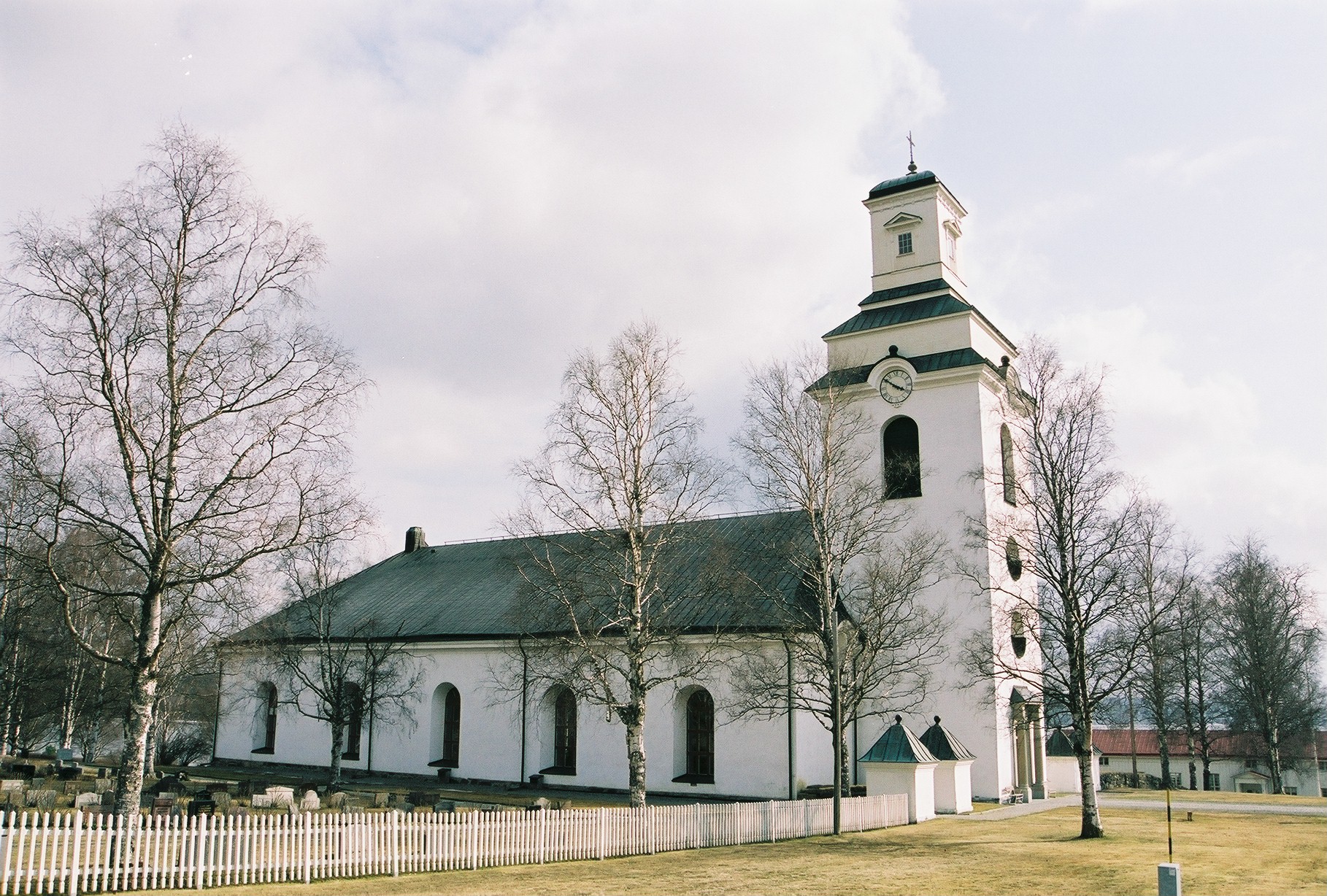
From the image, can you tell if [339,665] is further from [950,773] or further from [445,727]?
[950,773]

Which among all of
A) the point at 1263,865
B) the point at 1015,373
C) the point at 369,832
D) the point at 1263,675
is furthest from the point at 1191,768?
the point at 369,832

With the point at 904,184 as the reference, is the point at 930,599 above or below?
below

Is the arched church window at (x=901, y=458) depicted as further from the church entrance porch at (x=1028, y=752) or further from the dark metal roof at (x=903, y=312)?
the church entrance porch at (x=1028, y=752)

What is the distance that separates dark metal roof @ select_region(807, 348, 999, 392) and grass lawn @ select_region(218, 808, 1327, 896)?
12.8 m

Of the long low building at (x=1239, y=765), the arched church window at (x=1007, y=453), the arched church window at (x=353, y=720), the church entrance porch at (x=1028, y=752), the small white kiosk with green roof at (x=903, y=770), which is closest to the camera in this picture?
the small white kiosk with green roof at (x=903, y=770)

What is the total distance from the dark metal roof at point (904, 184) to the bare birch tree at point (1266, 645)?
26843mm

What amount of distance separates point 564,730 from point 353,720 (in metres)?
8.96

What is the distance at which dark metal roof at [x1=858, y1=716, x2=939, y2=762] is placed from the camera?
23.7 metres

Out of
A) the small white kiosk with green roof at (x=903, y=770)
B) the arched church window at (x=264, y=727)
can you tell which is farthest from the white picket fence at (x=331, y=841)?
the arched church window at (x=264, y=727)

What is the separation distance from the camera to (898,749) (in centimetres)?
2388

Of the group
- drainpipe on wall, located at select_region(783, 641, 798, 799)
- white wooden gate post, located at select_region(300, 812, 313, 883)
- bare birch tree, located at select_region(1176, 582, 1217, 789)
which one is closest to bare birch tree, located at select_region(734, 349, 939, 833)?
drainpipe on wall, located at select_region(783, 641, 798, 799)

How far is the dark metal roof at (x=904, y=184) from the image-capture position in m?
31.8

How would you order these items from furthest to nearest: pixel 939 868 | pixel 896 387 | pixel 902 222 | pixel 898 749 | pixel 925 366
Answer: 1. pixel 902 222
2. pixel 896 387
3. pixel 925 366
4. pixel 898 749
5. pixel 939 868

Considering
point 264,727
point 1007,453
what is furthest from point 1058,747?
point 264,727
